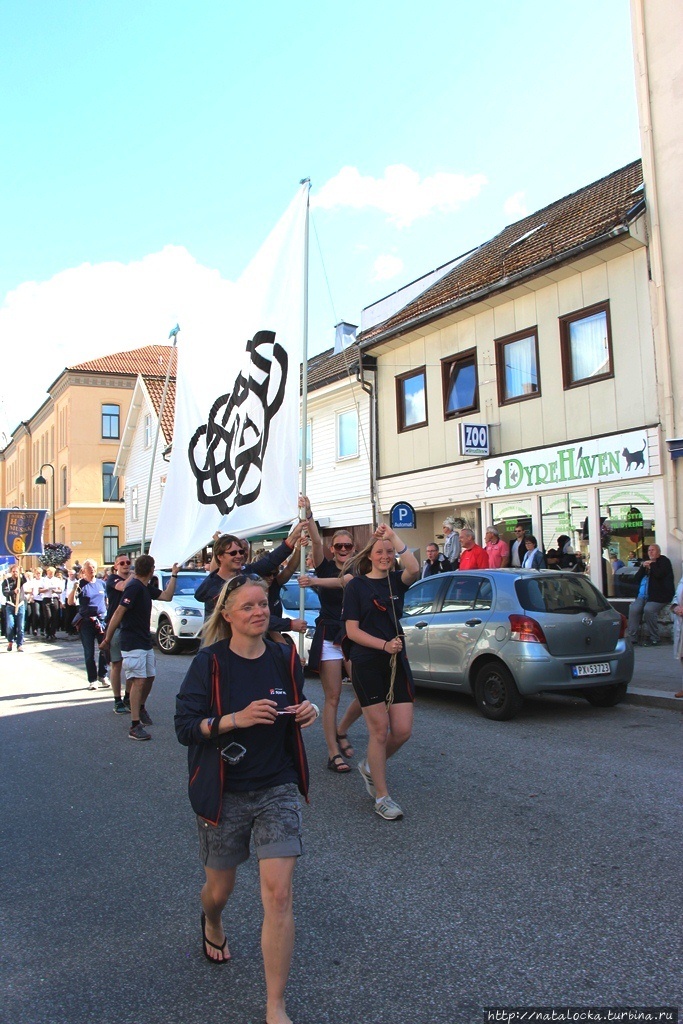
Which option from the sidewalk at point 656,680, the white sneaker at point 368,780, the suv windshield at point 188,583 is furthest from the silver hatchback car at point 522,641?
the suv windshield at point 188,583

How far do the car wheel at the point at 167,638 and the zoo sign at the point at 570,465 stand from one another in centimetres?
726

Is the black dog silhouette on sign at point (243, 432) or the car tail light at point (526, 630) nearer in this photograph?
the black dog silhouette on sign at point (243, 432)

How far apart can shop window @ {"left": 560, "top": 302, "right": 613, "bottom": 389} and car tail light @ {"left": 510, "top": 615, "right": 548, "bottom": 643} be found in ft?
27.0

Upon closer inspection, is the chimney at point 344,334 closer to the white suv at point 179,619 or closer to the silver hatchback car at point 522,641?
the white suv at point 179,619

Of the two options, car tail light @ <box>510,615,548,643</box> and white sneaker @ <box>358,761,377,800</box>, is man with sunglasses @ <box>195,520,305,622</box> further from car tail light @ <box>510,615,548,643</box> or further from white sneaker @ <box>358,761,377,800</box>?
car tail light @ <box>510,615,548,643</box>

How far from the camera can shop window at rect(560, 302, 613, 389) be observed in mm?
15414

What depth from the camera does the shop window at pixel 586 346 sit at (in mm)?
15414

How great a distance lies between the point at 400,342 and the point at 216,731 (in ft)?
61.3

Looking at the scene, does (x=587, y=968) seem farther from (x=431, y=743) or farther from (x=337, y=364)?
(x=337, y=364)

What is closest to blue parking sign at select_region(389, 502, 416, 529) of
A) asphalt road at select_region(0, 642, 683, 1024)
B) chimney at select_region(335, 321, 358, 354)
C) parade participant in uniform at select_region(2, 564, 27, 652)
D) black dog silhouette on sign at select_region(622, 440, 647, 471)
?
black dog silhouette on sign at select_region(622, 440, 647, 471)

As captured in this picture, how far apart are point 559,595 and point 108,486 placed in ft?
155

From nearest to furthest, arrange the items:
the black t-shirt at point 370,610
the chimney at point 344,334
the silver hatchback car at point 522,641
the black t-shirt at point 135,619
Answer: the black t-shirt at point 370,610 → the black t-shirt at point 135,619 → the silver hatchback car at point 522,641 → the chimney at point 344,334

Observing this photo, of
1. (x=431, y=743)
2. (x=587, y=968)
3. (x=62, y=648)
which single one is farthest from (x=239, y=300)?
(x=62, y=648)

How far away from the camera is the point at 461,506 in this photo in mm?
19359
